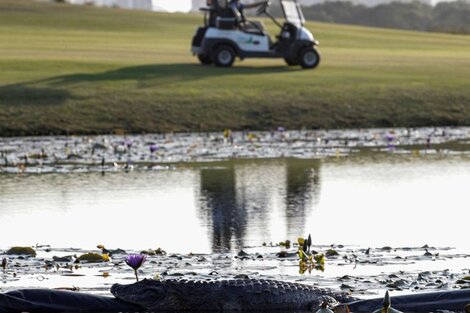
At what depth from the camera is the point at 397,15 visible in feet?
354

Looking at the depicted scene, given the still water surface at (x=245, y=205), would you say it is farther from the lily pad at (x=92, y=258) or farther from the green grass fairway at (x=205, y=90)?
the green grass fairway at (x=205, y=90)

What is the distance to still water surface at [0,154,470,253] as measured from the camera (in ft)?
48.9

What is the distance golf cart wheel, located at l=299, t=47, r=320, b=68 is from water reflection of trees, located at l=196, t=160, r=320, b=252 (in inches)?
670

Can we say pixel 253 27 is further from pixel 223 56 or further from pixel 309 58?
pixel 309 58

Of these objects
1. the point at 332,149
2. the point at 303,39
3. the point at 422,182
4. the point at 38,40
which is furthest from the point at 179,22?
the point at 422,182

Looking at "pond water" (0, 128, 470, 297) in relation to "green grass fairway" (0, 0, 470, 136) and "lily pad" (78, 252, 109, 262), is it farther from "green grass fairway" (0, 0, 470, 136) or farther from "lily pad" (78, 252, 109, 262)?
"green grass fairway" (0, 0, 470, 136)

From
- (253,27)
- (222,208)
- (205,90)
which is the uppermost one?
(253,27)

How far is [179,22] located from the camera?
6756 centimetres

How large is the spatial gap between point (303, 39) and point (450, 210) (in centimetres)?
2448

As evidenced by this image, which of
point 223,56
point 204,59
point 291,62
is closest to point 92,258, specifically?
point 223,56

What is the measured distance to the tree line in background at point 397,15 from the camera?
342ft

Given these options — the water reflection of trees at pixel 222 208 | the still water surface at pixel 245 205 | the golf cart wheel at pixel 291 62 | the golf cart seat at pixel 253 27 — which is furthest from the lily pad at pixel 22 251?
the golf cart wheel at pixel 291 62

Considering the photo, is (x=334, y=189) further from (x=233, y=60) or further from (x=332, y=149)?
(x=233, y=60)

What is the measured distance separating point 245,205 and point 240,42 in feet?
74.6
